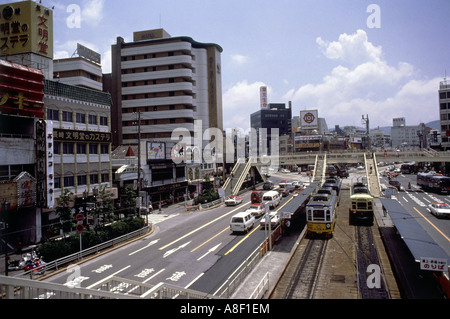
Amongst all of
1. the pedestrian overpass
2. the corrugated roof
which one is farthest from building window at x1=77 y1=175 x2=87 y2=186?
the corrugated roof

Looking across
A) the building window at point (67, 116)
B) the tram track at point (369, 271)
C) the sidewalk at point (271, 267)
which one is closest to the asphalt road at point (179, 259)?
the sidewalk at point (271, 267)

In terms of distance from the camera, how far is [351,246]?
990 inches

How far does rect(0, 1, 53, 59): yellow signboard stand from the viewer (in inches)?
1175

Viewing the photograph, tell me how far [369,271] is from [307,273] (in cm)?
397

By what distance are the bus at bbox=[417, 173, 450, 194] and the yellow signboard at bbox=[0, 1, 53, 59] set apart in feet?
210

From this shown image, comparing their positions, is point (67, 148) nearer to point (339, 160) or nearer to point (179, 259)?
point (179, 259)

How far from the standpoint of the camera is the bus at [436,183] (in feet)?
180

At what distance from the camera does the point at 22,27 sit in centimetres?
3030

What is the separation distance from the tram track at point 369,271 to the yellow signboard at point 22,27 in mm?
34455

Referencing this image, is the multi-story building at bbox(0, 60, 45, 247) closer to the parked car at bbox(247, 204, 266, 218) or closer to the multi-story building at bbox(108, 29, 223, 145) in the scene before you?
the parked car at bbox(247, 204, 266, 218)

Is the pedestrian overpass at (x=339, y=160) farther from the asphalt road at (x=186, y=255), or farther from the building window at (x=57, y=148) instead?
the building window at (x=57, y=148)


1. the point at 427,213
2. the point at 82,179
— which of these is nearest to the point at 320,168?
the point at 427,213

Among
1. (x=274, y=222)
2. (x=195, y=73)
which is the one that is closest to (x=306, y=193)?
(x=274, y=222)

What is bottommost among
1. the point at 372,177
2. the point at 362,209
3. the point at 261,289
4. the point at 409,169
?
the point at 261,289
